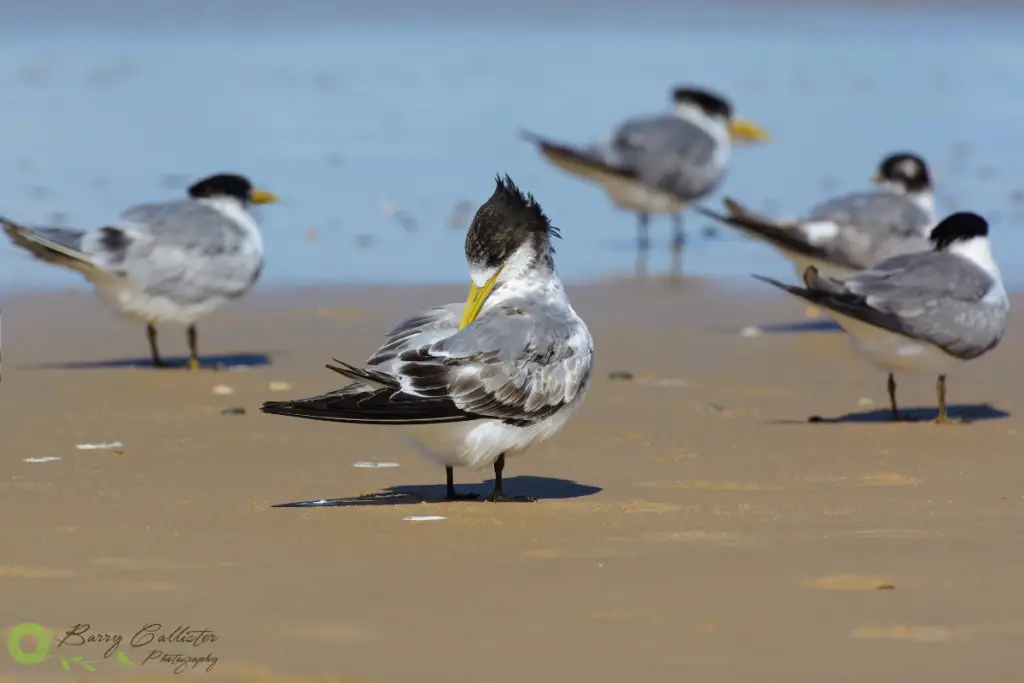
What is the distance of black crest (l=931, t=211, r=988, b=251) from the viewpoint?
7.56m

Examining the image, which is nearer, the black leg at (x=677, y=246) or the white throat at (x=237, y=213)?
the white throat at (x=237, y=213)

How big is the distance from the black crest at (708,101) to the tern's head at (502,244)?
8502mm

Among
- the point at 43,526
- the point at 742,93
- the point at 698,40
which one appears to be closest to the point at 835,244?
the point at 43,526

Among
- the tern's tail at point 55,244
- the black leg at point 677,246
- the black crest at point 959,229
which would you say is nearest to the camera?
the black crest at point 959,229

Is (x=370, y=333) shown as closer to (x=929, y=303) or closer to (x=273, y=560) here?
(x=929, y=303)

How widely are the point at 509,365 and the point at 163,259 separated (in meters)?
3.66

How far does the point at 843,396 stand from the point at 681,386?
0.68 m

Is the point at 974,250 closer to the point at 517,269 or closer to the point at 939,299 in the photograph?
the point at 939,299

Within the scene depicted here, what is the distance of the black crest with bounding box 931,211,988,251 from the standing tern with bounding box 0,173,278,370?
3.20m

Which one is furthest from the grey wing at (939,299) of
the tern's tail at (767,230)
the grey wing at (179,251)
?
the grey wing at (179,251)

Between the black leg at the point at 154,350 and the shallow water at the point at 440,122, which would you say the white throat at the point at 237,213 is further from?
the shallow water at the point at 440,122

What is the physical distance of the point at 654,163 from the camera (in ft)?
42.6

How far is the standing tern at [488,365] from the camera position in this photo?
16.8ft

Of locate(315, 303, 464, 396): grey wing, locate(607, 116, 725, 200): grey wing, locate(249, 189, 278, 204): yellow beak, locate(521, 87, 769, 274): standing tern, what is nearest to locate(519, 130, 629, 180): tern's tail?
locate(521, 87, 769, 274): standing tern
